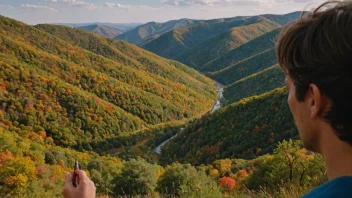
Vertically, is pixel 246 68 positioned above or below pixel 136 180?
below

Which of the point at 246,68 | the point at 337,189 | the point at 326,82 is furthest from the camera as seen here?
the point at 246,68

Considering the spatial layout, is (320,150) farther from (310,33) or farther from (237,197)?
(237,197)

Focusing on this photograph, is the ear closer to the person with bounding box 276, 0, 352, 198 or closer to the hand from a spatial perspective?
the person with bounding box 276, 0, 352, 198

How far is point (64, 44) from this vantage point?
131375 mm

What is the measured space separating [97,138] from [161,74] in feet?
227

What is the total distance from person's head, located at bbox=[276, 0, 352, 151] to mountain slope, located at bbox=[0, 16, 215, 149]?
76984 mm

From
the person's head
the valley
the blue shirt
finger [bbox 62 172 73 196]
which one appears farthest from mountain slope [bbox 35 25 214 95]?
the blue shirt

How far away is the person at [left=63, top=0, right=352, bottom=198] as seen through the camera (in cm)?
132

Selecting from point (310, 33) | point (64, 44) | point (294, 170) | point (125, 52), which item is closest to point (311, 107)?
point (310, 33)

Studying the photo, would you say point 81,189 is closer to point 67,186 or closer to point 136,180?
point 67,186

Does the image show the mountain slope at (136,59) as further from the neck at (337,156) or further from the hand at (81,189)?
the neck at (337,156)

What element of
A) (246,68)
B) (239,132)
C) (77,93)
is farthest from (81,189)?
(246,68)

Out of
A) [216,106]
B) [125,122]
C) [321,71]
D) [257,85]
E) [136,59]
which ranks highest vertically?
[321,71]

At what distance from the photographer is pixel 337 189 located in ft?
3.84
